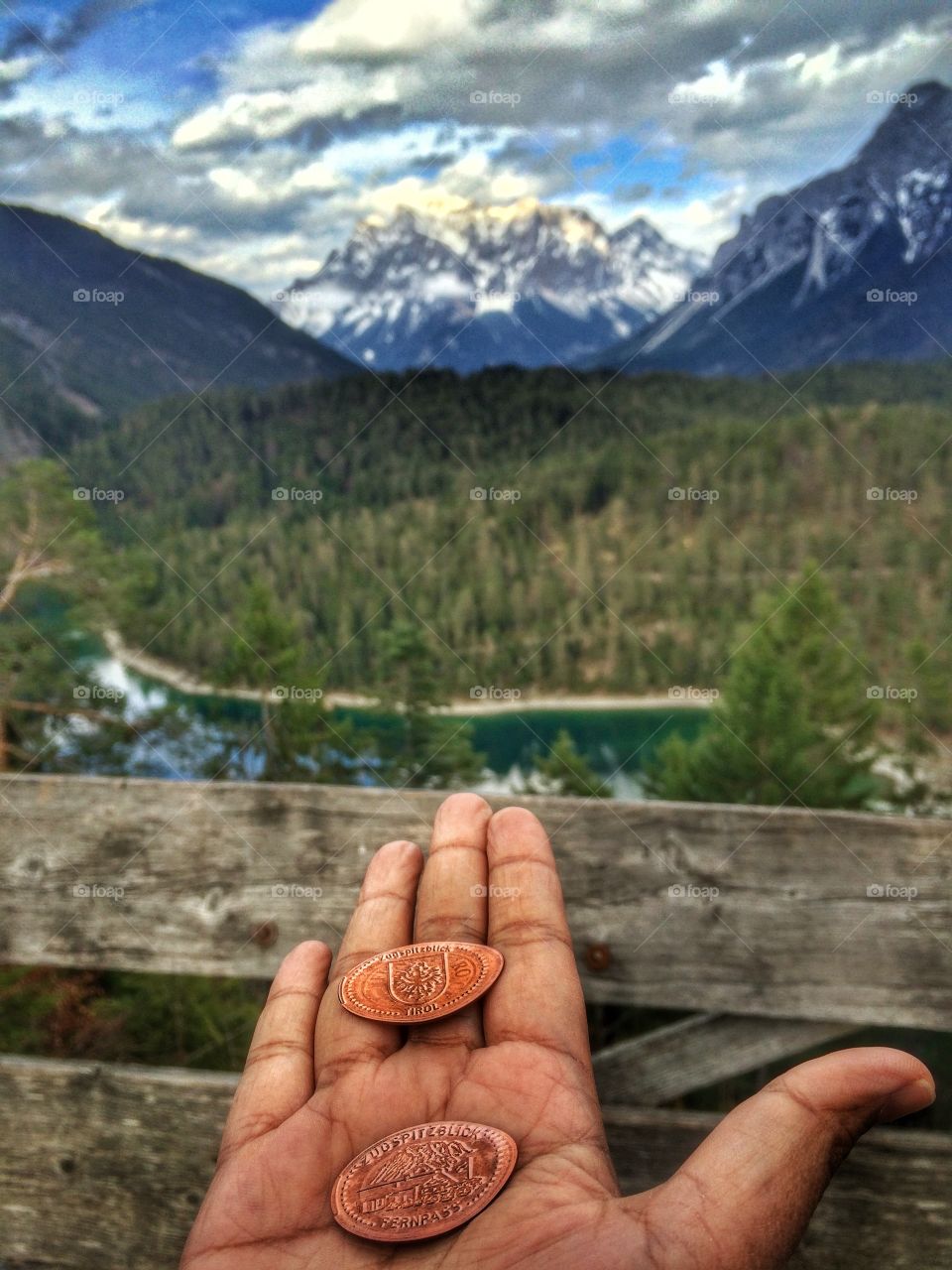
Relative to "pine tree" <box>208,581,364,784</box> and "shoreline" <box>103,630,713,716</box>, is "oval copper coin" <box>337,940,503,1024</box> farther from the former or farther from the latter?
"shoreline" <box>103,630,713,716</box>

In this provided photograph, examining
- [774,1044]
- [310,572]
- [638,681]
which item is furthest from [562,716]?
[774,1044]

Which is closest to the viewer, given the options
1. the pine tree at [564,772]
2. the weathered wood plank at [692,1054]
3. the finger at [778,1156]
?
the finger at [778,1156]

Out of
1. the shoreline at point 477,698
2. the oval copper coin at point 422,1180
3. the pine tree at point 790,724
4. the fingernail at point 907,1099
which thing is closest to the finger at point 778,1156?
the fingernail at point 907,1099

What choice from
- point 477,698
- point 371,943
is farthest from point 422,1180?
point 477,698

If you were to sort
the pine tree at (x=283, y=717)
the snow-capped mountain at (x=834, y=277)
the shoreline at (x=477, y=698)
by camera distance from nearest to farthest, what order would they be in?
the pine tree at (x=283, y=717) → the shoreline at (x=477, y=698) → the snow-capped mountain at (x=834, y=277)

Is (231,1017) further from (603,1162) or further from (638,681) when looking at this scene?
(638,681)

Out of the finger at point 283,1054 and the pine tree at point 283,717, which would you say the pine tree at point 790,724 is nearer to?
the pine tree at point 283,717

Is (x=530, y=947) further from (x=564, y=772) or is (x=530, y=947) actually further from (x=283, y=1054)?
(x=564, y=772)
